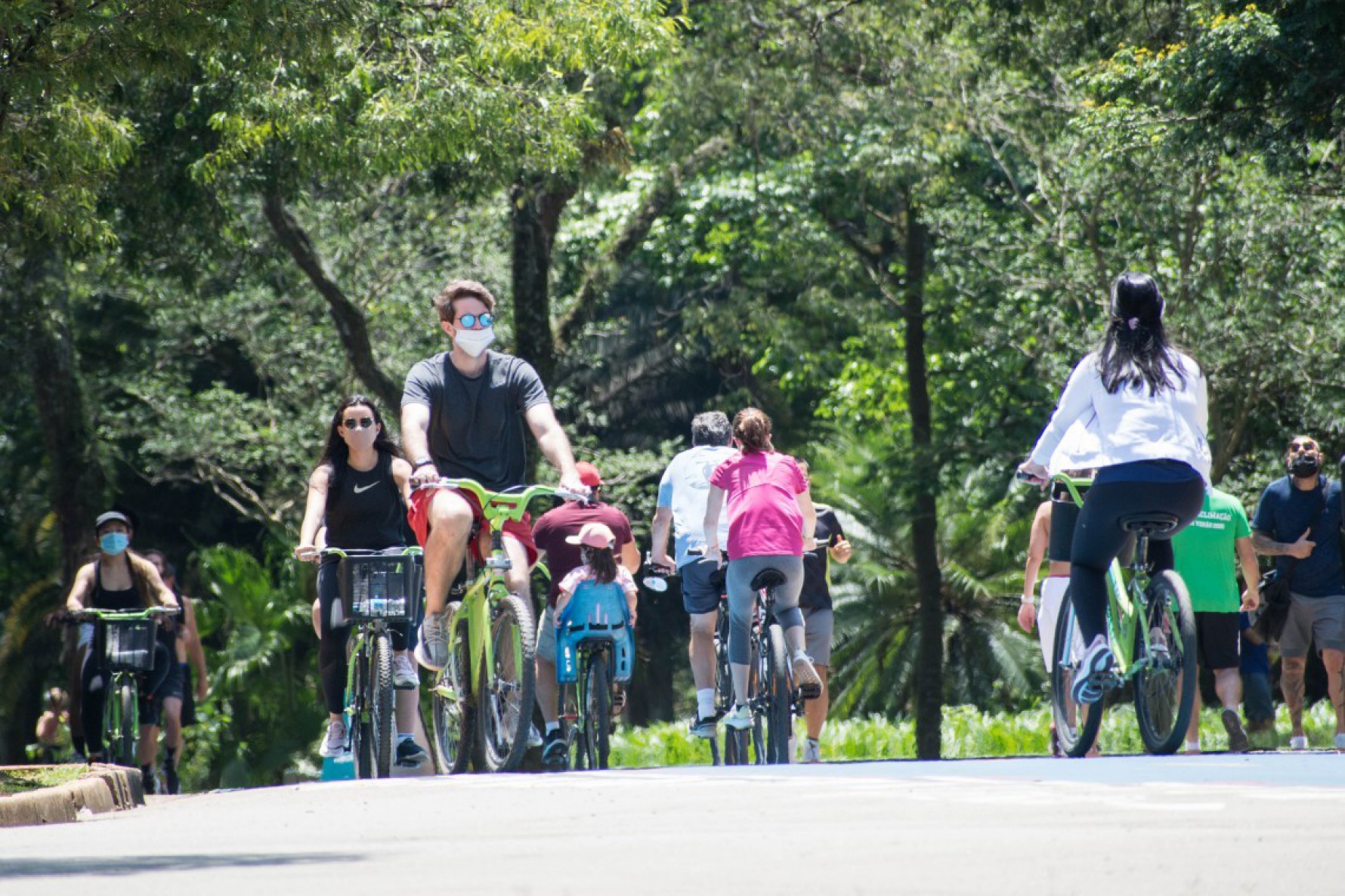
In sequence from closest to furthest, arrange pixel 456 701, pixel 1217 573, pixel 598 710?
pixel 456 701 → pixel 598 710 → pixel 1217 573

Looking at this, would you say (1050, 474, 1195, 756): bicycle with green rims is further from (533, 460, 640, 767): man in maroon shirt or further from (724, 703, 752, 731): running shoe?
(533, 460, 640, 767): man in maroon shirt

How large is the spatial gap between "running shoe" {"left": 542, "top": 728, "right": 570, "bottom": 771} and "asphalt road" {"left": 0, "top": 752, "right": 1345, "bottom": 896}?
221cm

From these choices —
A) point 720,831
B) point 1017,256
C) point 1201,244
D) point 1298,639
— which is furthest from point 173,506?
point 720,831

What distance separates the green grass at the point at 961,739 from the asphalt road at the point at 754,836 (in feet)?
40.3

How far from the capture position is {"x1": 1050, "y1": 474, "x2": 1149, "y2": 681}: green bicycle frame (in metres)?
7.64

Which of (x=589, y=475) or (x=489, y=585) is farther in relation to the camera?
(x=589, y=475)

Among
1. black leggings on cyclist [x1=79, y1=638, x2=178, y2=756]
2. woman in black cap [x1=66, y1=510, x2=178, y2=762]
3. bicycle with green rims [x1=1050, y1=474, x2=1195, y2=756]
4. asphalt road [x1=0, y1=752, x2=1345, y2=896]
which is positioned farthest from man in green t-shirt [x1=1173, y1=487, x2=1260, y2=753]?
black leggings on cyclist [x1=79, y1=638, x2=178, y2=756]

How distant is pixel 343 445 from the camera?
9.23 metres

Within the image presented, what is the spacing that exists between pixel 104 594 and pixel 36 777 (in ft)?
15.1

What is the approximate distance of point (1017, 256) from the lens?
22.0m

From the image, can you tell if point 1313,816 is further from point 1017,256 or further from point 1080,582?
point 1017,256

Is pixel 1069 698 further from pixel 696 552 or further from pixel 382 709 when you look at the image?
pixel 696 552

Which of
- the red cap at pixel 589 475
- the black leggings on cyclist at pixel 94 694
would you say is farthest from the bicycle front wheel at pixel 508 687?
the black leggings on cyclist at pixel 94 694

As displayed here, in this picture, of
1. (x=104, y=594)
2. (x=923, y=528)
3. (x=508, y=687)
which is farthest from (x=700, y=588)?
(x=923, y=528)
